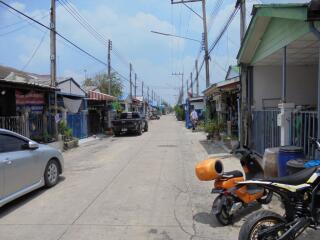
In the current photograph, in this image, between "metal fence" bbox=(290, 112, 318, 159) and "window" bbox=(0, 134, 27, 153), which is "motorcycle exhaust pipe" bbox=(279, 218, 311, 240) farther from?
"window" bbox=(0, 134, 27, 153)

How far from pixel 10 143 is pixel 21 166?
1.73 ft

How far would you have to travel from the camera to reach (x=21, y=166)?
7.22 meters

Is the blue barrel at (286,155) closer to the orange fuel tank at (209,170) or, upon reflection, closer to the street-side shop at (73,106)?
the orange fuel tank at (209,170)

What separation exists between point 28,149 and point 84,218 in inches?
94.8

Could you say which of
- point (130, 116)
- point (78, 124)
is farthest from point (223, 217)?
point (130, 116)

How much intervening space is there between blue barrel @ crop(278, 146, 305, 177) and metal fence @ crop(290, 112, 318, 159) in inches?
33.1

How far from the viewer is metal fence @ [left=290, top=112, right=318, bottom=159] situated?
759 centimetres

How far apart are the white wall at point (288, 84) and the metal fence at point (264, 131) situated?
928mm

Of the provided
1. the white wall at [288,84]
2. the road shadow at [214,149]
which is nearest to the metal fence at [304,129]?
the white wall at [288,84]

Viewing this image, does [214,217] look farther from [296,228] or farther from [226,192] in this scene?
[296,228]

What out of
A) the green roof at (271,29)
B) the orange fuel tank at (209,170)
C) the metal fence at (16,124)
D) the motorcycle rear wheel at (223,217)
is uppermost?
the green roof at (271,29)

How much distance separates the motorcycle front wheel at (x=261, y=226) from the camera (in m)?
4.22

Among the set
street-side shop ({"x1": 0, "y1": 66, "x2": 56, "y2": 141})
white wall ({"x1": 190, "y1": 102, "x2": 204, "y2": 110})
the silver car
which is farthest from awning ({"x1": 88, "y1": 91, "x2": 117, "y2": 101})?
the silver car

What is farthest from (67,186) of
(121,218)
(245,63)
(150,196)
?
(245,63)
